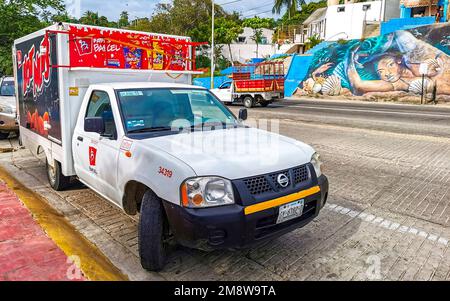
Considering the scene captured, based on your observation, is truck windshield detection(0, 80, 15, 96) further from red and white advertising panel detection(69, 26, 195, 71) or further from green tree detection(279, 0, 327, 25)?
green tree detection(279, 0, 327, 25)

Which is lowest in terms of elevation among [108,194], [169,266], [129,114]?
[169,266]

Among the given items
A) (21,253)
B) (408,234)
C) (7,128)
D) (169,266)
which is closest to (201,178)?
(169,266)

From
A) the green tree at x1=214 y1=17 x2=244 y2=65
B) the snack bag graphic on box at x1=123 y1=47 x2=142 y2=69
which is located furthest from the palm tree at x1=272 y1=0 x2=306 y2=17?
the snack bag graphic on box at x1=123 y1=47 x2=142 y2=69

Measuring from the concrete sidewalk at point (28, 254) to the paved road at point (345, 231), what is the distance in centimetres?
48

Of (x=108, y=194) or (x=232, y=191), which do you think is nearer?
(x=232, y=191)

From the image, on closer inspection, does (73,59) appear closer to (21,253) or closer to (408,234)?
(21,253)

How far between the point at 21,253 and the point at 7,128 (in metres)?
7.57

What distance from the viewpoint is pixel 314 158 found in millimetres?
3779

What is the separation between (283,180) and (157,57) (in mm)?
3746

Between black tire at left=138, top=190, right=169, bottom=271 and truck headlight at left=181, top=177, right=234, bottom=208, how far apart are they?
0.38 m

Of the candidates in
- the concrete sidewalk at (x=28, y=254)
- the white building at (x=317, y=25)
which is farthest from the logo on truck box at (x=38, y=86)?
the white building at (x=317, y=25)

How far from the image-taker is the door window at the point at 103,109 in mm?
4011

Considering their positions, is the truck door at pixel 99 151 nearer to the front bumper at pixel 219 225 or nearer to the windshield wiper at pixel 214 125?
the windshield wiper at pixel 214 125

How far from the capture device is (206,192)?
2.95m
